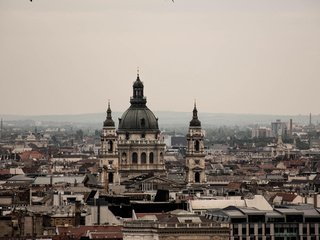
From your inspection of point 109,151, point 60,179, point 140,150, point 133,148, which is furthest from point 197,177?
point 60,179

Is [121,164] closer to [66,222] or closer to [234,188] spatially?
[234,188]

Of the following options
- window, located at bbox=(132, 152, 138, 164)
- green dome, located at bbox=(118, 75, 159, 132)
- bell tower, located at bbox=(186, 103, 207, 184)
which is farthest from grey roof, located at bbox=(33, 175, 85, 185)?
bell tower, located at bbox=(186, 103, 207, 184)

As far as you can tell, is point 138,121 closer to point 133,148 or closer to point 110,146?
point 133,148

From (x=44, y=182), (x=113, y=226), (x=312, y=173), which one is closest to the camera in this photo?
(x=113, y=226)

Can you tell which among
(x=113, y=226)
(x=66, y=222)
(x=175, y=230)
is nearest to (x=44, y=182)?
(x=66, y=222)

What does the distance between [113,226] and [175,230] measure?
26.6 ft

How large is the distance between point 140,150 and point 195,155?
129 inches

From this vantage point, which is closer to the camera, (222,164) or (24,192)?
(24,192)

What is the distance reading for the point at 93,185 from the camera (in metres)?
122

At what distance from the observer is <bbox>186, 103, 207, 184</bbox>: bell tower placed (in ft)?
405

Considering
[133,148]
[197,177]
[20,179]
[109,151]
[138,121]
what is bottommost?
[20,179]

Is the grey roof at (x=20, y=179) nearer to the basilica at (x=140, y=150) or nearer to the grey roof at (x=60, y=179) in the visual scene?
the grey roof at (x=60, y=179)

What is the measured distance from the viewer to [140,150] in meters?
124

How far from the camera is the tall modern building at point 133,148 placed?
4852 inches
